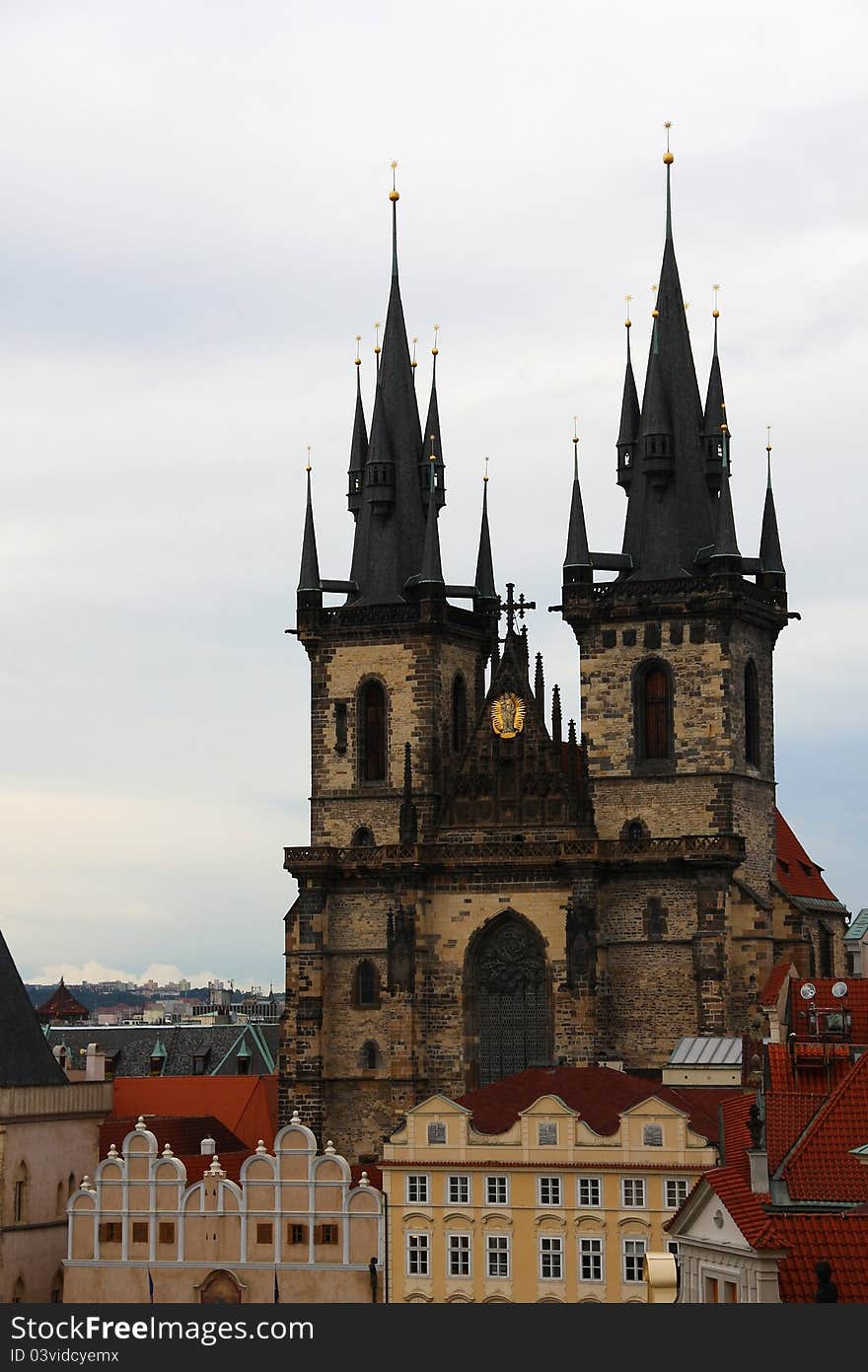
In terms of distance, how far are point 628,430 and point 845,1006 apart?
29856 mm

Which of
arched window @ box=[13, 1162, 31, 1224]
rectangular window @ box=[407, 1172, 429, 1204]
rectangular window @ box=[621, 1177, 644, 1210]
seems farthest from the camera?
arched window @ box=[13, 1162, 31, 1224]

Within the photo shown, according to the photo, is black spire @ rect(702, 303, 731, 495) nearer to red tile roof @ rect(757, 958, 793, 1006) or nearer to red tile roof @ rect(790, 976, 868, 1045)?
red tile roof @ rect(757, 958, 793, 1006)

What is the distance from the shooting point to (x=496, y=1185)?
8456 centimetres

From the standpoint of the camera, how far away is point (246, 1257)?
87.9 metres

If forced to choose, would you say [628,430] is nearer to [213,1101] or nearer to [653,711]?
[653,711]

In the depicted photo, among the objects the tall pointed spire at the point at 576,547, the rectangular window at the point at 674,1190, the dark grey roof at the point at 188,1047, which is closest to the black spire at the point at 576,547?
the tall pointed spire at the point at 576,547

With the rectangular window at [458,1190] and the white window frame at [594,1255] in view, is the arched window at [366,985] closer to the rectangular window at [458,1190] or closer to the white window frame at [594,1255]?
the rectangular window at [458,1190]

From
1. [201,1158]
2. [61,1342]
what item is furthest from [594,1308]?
[201,1158]

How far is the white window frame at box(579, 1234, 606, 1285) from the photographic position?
269 feet

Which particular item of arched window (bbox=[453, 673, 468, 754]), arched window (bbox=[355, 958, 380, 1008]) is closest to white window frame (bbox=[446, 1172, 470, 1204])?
arched window (bbox=[355, 958, 380, 1008])

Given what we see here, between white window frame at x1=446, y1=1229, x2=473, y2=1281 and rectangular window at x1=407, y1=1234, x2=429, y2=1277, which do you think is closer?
white window frame at x1=446, y1=1229, x2=473, y2=1281

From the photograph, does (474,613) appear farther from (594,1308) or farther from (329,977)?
(594,1308)

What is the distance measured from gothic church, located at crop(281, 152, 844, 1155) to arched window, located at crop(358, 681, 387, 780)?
0.24ft

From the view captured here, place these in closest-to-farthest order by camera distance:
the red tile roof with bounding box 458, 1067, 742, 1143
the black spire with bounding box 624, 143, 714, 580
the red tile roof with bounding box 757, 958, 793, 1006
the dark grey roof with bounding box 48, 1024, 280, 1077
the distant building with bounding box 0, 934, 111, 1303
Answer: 1. the red tile roof with bounding box 458, 1067, 742, 1143
2. the distant building with bounding box 0, 934, 111, 1303
3. the red tile roof with bounding box 757, 958, 793, 1006
4. the black spire with bounding box 624, 143, 714, 580
5. the dark grey roof with bounding box 48, 1024, 280, 1077
